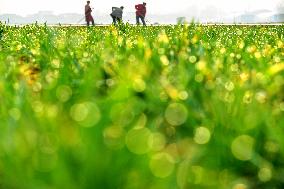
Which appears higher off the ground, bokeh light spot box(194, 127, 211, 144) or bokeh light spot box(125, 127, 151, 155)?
bokeh light spot box(125, 127, 151, 155)

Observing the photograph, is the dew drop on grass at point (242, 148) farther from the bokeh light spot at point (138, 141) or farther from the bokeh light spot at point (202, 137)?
the bokeh light spot at point (138, 141)

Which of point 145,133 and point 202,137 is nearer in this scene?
point 145,133

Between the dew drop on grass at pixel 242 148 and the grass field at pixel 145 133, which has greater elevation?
the grass field at pixel 145 133

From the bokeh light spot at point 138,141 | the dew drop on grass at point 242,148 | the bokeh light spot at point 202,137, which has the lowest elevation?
the dew drop on grass at point 242,148

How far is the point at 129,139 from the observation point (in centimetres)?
119

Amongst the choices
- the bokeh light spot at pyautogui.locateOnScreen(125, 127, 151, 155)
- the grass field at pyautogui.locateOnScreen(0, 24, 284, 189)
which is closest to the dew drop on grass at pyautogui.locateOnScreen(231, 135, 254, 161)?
the grass field at pyautogui.locateOnScreen(0, 24, 284, 189)

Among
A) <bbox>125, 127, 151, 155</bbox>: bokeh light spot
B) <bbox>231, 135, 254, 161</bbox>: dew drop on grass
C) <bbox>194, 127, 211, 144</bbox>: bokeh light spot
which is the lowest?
<bbox>231, 135, 254, 161</bbox>: dew drop on grass

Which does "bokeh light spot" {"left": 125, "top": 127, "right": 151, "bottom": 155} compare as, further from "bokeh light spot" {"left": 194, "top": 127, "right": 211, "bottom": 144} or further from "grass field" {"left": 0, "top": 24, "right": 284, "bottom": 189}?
"bokeh light spot" {"left": 194, "top": 127, "right": 211, "bottom": 144}

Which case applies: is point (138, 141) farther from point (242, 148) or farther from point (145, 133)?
point (242, 148)

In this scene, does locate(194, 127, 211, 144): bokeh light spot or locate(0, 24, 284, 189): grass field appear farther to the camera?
locate(194, 127, 211, 144): bokeh light spot

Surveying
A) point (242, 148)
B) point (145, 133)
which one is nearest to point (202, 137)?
point (242, 148)

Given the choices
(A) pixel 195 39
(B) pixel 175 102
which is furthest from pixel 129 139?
(A) pixel 195 39

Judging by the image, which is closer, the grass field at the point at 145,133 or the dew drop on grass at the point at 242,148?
the grass field at the point at 145,133

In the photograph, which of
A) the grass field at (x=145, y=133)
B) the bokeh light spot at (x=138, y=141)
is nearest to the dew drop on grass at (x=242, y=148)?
the grass field at (x=145, y=133)
